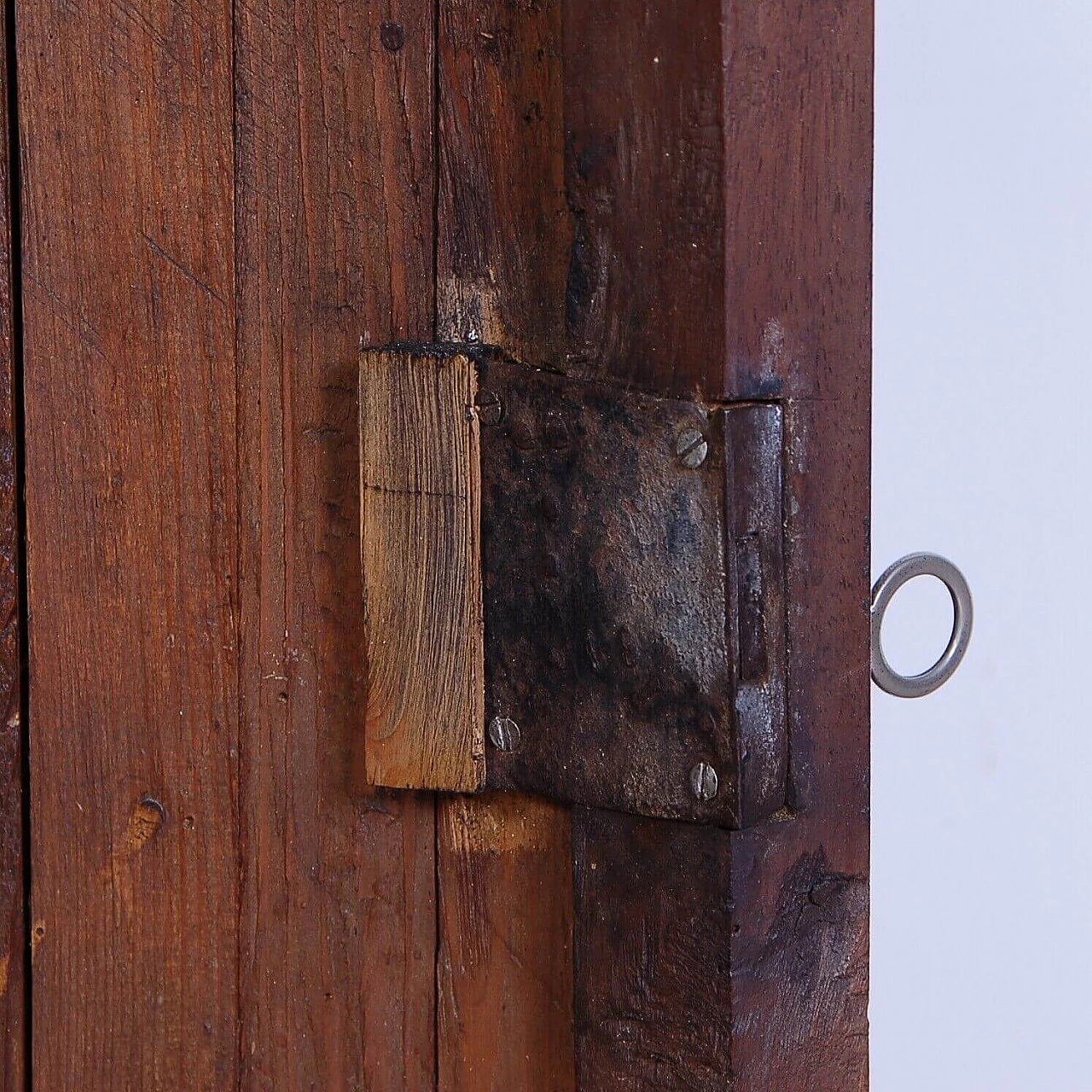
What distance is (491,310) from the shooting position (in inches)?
29.8

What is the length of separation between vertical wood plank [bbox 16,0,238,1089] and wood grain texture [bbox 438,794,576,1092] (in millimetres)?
116

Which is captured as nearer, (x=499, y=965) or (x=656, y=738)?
(x=656, y=738)

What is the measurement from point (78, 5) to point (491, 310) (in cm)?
25

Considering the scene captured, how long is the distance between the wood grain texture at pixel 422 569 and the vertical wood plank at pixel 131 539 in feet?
0.25

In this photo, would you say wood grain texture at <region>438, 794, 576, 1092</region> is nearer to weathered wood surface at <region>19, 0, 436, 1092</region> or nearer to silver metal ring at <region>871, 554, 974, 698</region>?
weathered wood surface at <region>19, 0, 436, 1092</region>

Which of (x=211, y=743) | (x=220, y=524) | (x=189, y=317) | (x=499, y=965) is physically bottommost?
(x=499, y=965)

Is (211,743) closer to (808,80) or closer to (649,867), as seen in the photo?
(649,867)

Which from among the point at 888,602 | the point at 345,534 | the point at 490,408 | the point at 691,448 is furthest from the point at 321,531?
the point at 888,602

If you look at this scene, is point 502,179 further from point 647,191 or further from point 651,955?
point 651,955

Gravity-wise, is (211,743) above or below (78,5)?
below

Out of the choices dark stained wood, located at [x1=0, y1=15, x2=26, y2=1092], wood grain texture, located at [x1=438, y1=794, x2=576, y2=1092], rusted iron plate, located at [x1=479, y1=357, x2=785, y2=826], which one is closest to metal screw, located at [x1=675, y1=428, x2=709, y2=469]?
rusted iron plate, located at [x1=479, y1=357, x2=785, y2=826]

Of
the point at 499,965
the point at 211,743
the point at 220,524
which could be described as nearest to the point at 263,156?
the point at 220,524

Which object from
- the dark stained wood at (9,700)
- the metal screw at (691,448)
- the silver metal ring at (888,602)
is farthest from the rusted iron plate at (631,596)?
the dark stained wood at (9,700)

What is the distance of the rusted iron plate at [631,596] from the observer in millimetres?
672
